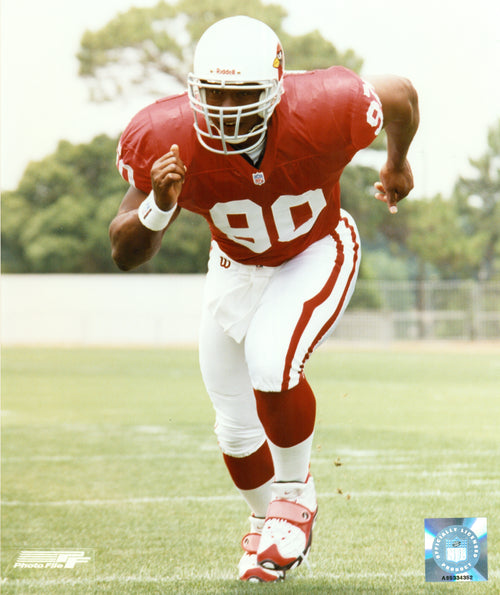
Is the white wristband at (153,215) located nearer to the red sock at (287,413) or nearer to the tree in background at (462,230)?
the red sock at (287,413)

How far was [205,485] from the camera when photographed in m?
2.64

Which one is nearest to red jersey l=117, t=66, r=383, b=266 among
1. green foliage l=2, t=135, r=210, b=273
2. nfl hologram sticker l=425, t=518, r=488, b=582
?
nfl hologram sticker l=425, t=518, r=488, b=582

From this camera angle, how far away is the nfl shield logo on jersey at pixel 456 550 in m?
1.91

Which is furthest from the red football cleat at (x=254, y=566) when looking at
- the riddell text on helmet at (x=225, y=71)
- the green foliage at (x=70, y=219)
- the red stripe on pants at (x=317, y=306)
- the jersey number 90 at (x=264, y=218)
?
the green foliage at (x=70, y=219)

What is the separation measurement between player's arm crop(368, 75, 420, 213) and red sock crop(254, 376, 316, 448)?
44cm

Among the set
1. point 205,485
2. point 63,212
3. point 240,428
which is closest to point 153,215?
point 240,428

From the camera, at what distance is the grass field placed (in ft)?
6.10

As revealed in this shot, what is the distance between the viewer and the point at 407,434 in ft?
11.0

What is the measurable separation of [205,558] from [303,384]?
0.57 metres

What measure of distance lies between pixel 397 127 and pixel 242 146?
345 millimetres

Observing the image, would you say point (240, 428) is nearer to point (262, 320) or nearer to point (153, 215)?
point (262, 320)

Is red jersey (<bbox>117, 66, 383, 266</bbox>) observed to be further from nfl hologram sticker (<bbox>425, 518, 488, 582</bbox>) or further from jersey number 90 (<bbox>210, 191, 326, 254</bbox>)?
nfl hologram sticker (<bbox>425, 518, 488, 582</bbox>)

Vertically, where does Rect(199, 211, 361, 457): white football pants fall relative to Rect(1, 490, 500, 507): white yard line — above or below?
→ above

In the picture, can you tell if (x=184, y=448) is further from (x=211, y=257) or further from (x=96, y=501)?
(x=211, y=257)
